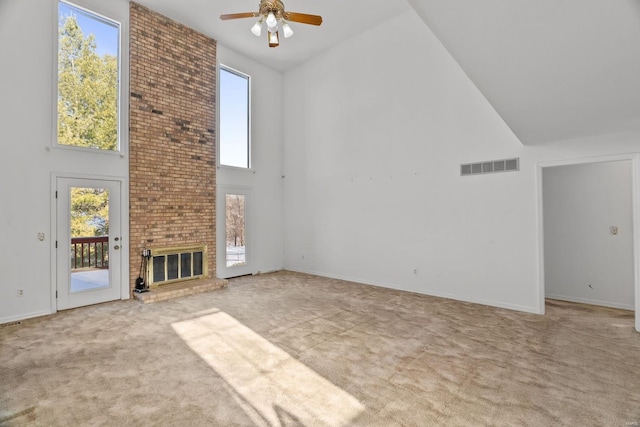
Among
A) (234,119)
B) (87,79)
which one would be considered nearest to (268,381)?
(87,79)

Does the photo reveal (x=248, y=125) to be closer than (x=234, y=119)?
No

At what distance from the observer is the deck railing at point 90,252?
15.5ft

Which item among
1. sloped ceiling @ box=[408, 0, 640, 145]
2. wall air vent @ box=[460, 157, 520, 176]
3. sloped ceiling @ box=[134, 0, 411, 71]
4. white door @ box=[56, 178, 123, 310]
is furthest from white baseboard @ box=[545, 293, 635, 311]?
white door @ box=[56, 178, 123, 310]

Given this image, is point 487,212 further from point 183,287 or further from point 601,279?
point 183,287

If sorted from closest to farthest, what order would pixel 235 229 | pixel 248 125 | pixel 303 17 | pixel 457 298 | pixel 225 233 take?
pixel 303 17 → pixel 457 298 → pixel 225 233 → pixel 235 229 → pixel 248 125

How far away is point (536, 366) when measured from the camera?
2.82 meters

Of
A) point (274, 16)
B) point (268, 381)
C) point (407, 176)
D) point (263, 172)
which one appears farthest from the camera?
point (263, 172)

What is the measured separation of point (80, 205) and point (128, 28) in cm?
313

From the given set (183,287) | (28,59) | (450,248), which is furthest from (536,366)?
(28,59)

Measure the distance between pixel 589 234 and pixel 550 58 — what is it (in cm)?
337

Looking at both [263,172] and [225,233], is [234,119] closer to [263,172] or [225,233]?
[263,172]

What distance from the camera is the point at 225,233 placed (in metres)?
6.84

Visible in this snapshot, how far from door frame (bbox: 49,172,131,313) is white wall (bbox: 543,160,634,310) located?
7125mm

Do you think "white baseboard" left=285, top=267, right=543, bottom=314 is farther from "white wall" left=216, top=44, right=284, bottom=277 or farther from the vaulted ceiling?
the vaulted ceiling
